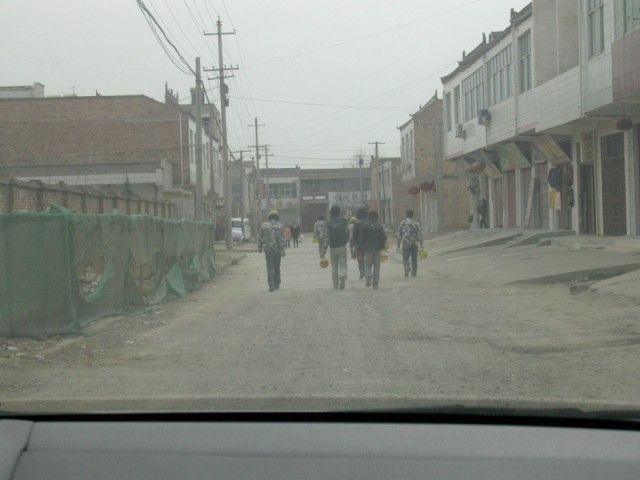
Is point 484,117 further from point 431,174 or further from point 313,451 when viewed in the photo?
point 313,451

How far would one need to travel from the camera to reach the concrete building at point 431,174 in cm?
5591

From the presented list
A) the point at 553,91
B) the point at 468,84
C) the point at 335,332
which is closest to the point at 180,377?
the point at 335,332

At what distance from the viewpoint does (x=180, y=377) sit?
9164 millimetres

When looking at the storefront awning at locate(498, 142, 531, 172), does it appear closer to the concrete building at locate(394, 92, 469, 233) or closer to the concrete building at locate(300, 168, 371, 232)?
the concrete building at locate(394, 92, 469, 233)

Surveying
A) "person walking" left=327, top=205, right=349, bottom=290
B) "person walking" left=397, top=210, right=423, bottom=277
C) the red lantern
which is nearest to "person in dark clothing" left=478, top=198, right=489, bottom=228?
the red lantern

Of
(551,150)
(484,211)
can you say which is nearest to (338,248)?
(551,150)

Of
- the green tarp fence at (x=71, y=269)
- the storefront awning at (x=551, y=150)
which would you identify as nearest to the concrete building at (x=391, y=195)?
the storefront awning at (x=551, y=150)

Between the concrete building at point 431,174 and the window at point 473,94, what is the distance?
1019 cm

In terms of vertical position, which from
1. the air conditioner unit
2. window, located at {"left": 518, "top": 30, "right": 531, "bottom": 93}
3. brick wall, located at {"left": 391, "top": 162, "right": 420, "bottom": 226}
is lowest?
brick wall, located at {"left": 391, "top": 162, "right": 420, "bottom": 226}

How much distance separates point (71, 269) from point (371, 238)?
30.0ft

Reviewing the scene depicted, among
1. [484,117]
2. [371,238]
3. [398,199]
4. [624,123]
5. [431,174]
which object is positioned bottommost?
[371,238]

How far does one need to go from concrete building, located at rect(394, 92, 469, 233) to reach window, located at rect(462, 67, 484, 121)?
10194 mm

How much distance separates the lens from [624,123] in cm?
2423

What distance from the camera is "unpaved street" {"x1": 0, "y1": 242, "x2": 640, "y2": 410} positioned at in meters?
8.24
